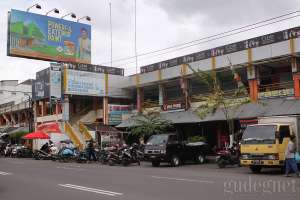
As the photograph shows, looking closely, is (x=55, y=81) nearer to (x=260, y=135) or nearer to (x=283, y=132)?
(x=260, y=135)

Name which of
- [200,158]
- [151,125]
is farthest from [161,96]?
[200,158]

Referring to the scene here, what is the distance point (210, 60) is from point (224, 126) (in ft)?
17.5

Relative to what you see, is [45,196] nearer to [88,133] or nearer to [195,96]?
[195,96]

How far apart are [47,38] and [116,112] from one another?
1023 centimetres

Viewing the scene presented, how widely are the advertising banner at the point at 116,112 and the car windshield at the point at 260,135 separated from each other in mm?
24030

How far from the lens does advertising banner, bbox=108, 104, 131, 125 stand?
42.0 m

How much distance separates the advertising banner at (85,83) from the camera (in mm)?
40062

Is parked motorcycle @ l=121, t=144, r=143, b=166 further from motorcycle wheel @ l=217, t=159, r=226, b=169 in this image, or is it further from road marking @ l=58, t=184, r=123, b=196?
road marking @ l=58, t=184, r=123, b=196

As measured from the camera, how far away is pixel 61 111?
42125 millimetres

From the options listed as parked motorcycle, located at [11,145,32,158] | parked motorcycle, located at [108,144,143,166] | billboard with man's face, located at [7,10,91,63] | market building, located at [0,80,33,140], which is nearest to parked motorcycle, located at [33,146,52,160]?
parked motorcycle, located at [11,145,32,158]

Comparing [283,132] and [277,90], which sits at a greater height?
[277,90]

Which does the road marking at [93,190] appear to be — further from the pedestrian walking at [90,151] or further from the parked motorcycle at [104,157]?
the pedestrian walking at [90,151]

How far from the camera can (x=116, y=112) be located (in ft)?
140

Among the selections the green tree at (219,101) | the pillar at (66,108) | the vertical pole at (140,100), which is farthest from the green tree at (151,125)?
the pillar at (66,108)
